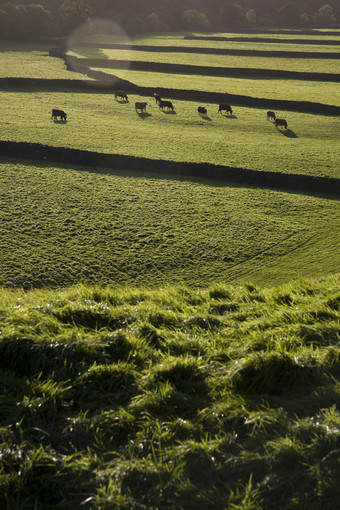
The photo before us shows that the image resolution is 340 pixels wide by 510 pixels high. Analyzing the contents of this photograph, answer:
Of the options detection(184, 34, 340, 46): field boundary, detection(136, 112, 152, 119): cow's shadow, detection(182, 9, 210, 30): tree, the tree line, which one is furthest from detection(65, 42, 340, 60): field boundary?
detection(182, 9, 210, 30): tree

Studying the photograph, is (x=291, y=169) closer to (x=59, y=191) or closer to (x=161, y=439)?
(x=59, y=191)

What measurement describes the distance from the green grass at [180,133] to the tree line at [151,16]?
5110cm

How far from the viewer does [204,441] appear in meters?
4.86

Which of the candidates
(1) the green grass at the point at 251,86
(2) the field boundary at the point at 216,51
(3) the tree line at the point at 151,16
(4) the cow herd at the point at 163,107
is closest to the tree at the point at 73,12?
(3) the tree line at the point at 151,16

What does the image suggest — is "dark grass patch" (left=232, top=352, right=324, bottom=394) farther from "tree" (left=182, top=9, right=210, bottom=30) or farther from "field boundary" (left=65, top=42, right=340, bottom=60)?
"tree" (left=182, top=9, right=210, bottom=30)

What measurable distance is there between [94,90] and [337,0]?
136 metres

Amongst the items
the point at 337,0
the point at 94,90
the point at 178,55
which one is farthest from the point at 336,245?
the point at 337,0

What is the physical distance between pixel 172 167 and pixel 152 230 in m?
9.37

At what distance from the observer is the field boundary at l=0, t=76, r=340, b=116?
4412 cm

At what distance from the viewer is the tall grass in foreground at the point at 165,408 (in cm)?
438

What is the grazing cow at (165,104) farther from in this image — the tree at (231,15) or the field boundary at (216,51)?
the tree at (231,15)

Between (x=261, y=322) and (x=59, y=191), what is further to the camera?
(x=59, y=191)

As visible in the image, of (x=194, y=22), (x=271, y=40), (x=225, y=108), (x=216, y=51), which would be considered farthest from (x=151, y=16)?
(x=225, y=108)

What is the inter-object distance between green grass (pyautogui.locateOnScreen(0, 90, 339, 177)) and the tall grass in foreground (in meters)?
23.5
